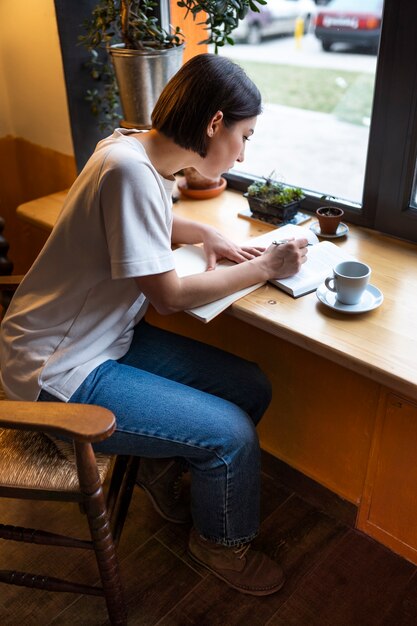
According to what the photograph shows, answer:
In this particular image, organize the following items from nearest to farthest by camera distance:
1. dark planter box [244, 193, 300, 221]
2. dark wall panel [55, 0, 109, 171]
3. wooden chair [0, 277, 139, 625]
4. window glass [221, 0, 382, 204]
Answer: wooden chair [0, 277, 139, 625]
window glass [221, 0, 382, 204]
dark planter box [244, 193, 300, 221]
dark wall panel [55, 0, 109, 171]

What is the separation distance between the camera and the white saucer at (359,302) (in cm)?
130

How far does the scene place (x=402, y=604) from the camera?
1.41m

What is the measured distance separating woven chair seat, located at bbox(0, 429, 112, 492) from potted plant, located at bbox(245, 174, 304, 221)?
0.78 meters

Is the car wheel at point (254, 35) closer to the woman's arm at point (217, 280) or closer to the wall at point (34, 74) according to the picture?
the wall at point (34, 74)

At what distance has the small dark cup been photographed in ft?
5.12

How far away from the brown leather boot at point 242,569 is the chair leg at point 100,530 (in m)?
0.24

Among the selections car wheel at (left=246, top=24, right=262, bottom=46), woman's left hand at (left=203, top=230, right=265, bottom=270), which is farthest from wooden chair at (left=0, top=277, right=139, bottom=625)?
car wheel at (left=246, top=24, right=262, bottom=46)

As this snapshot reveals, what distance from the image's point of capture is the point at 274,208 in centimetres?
164

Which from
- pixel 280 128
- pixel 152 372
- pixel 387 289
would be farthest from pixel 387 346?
pixel 280 128

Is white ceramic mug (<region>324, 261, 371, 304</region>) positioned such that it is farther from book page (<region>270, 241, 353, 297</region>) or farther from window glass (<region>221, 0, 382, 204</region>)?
window glass (<region>221, 0, 382, 204</region>)

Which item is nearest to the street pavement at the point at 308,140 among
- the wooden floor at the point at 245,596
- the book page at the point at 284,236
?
the book page at the point at 284,236

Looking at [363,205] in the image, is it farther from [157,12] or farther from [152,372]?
[157,12]

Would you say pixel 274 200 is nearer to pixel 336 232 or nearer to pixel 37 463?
pixel 336 232

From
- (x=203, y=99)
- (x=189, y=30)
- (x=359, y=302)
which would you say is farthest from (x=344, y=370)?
(x=189, y=30)
